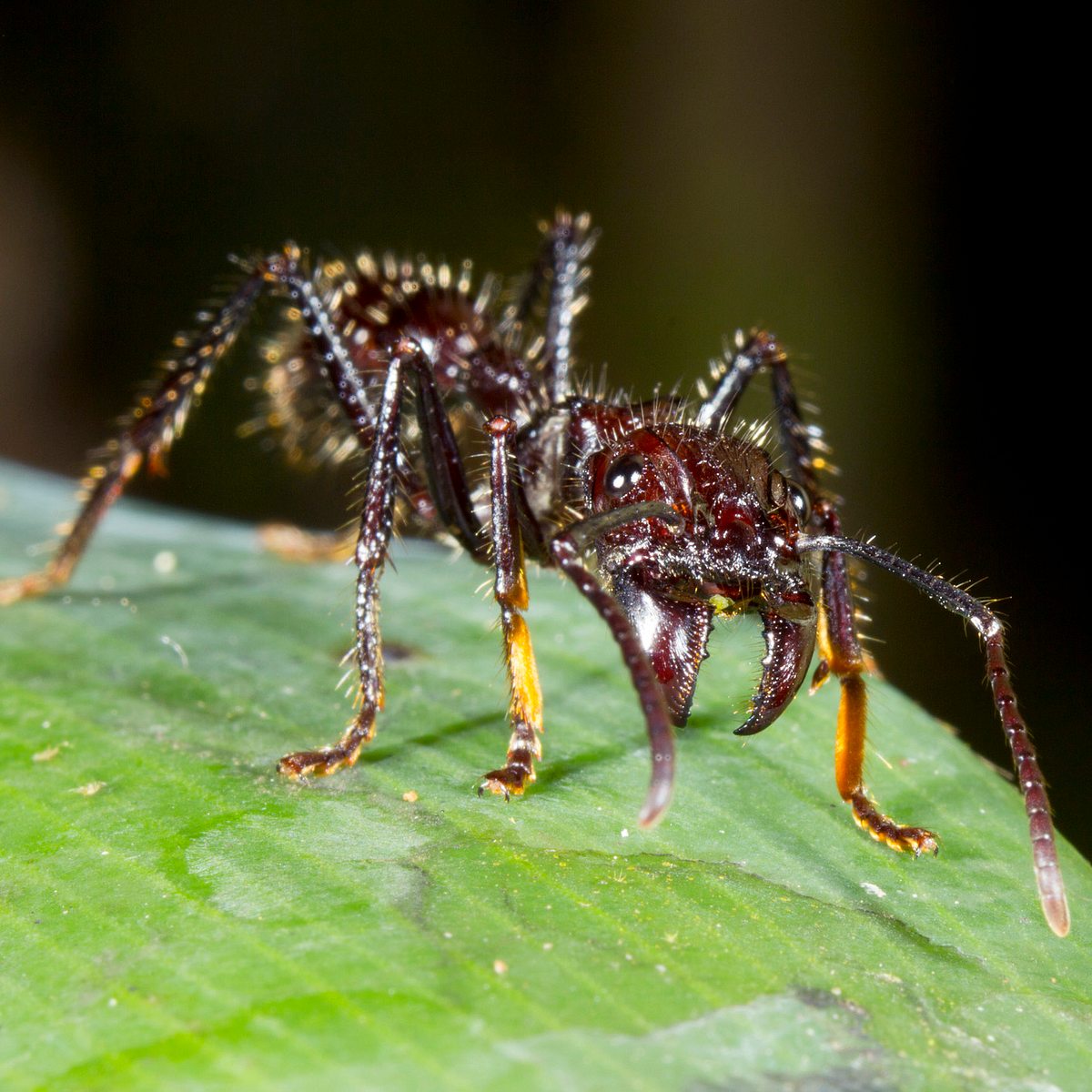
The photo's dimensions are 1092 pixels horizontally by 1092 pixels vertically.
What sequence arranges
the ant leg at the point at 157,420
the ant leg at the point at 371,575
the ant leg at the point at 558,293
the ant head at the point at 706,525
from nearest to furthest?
the ant leg at the point at 371,575 → the ant head at the point at 706,525 → the ant leg at the point at 157,420 → the ant leg at the point at 558,293

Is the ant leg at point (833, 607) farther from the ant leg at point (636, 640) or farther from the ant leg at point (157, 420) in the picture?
the ant leg at point (157, 420)

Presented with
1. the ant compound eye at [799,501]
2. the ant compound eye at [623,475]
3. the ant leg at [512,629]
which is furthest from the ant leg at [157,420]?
the ant compound eye at [799,501]

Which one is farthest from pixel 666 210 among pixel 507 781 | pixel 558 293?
pixel 507 781

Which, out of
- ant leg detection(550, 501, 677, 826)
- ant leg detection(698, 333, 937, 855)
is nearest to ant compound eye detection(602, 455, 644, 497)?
ant leg detection(550, 501, 677, 826)

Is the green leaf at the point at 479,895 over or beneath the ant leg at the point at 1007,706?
beneath

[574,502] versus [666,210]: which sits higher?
[666,210]

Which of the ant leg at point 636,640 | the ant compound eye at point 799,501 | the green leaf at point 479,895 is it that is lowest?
the green leaf at point 479,895

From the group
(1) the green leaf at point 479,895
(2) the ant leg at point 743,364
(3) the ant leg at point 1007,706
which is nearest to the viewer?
(1) the green leaf at point 479,895

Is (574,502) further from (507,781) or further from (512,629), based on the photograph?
(507,781)
